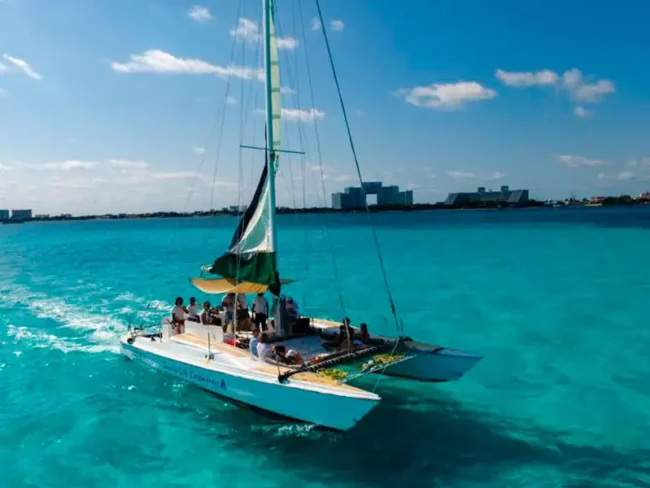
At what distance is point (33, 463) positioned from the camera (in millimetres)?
10750

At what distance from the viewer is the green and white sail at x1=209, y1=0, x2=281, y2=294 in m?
13.2

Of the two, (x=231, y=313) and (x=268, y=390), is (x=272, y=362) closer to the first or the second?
(x=268, y=390)

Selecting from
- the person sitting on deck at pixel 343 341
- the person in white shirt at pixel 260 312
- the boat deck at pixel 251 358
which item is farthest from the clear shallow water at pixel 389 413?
the person in white shirt at pixel 260 312

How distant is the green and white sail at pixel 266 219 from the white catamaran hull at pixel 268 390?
2148 mm

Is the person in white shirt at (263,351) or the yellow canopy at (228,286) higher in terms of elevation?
the yellow canopy at (228,286)

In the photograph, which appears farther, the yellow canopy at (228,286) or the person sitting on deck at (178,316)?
the person sitting on deck at (178,316)

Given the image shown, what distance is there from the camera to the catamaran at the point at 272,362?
1024 cm

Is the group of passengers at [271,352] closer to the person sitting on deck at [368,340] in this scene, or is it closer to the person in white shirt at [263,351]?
the person in white shirt at [263,351]

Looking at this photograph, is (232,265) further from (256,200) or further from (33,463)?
(33,463)

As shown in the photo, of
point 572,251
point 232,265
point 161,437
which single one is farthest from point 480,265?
point 161,437

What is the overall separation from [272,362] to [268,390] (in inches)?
38.3

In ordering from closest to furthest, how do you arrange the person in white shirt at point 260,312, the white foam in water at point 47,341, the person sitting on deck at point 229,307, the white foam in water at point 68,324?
the person in white shirt at point 260,312
the person sitting on deck at point 229,307
the white foam in water at point 47,341
the white foam in water at point 68,324

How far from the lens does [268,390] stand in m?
10.8

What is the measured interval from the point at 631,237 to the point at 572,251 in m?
18.6
